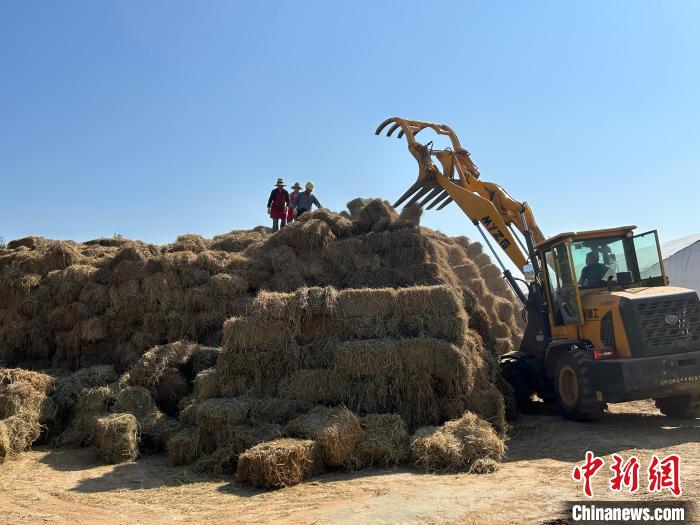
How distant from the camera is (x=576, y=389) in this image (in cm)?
1024

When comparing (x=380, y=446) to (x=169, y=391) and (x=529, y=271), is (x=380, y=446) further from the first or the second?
(x=529, y=271)

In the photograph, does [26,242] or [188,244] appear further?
[26,242]

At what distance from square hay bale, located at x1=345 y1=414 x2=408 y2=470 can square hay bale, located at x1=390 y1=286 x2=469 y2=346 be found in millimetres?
1882

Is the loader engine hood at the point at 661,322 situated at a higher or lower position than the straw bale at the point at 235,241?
lower

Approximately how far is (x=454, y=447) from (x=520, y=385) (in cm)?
474

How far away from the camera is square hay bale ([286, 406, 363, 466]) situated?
25.2 ft

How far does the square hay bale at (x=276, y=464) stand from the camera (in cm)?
711

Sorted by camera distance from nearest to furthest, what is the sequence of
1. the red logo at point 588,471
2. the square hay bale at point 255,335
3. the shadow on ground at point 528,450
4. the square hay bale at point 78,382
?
1. the red logo at point 588,471
2. the shadow on ground at point 528,450
3. the square hay bale at point 255,335
4. the square hay bale at point 78,382

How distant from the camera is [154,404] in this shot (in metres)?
9.95

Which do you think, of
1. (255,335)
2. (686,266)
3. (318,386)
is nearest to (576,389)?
(318,386)

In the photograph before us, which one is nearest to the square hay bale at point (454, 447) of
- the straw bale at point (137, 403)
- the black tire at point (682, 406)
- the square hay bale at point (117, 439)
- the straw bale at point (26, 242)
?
the square hay bale at point (117, 439)

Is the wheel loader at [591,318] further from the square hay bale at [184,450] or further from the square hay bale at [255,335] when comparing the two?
the square hay bale at [184,450]

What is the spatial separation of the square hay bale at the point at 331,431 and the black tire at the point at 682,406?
639cm

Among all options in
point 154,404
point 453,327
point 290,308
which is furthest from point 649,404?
point 154,404
